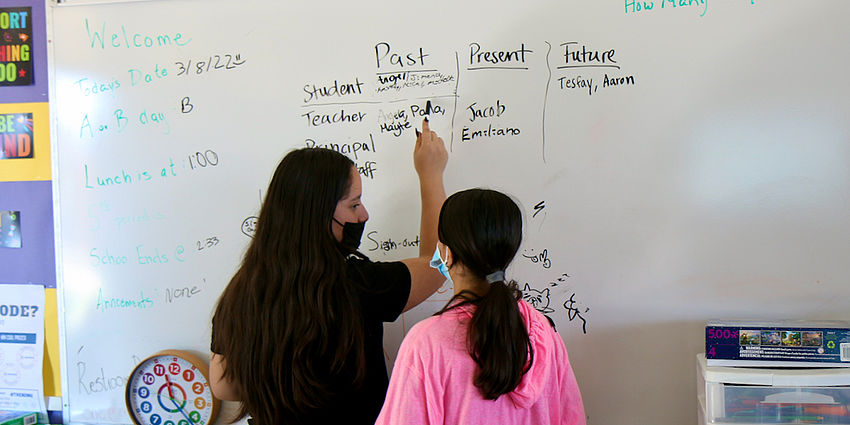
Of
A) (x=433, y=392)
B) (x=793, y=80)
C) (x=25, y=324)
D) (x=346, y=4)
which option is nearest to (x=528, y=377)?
(x=433, y=392)

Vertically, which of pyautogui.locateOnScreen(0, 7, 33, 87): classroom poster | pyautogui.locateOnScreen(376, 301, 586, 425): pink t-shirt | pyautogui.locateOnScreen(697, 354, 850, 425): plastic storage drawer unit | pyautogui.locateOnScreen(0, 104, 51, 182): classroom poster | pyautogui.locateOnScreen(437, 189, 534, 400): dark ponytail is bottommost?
pyautogui.locateOnScreen(697, 354, 850, 425): plastic storage drawer unit

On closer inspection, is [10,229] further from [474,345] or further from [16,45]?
[474,345]

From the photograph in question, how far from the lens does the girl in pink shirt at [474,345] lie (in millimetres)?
1051

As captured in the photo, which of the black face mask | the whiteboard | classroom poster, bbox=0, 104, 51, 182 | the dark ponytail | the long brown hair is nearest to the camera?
the dark ponytail

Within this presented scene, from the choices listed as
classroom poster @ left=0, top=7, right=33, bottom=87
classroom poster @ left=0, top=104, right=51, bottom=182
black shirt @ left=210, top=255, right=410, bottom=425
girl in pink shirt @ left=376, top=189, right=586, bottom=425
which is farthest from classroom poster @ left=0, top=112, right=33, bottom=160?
girl in pink shirt @ left=376, top=189, right=586, bottom=425

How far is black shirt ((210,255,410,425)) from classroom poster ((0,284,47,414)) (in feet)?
3.12

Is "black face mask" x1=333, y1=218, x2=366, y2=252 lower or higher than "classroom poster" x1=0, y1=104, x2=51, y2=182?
lower

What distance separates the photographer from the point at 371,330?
1354 mm

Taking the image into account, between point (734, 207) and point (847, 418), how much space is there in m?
0.50

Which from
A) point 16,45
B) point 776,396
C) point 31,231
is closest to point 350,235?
point 776,396

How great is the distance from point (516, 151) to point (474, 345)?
28.4 inches

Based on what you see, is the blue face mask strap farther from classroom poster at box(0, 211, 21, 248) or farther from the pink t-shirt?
classroom poster at box(0, 211, 21, 248)

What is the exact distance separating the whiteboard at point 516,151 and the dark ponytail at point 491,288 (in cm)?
A: 57

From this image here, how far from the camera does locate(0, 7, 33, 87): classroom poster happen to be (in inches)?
75.5
